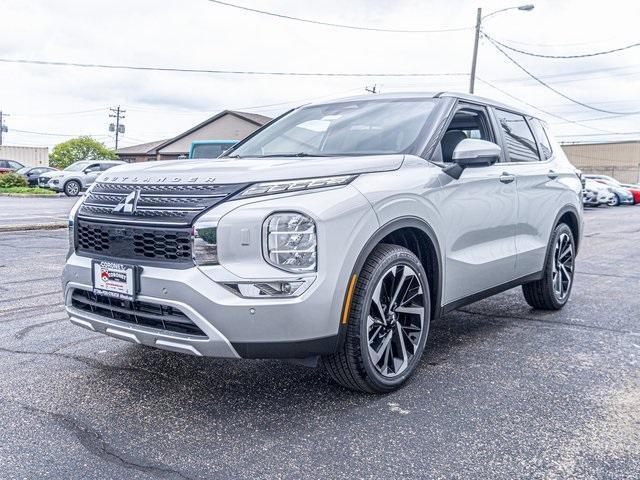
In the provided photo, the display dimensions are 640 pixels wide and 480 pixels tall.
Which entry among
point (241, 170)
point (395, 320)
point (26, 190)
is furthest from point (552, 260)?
point (26, 190)

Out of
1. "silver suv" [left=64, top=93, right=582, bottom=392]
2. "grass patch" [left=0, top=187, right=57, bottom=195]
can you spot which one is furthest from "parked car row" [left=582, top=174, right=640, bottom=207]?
"silver suv" [left=64, top=93, right=582, bottom=392]

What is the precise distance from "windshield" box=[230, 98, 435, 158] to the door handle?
774 mm

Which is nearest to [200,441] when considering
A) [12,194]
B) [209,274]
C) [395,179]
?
[209,274]

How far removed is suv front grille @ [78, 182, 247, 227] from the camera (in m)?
3.04

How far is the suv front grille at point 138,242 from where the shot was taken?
3035 mm

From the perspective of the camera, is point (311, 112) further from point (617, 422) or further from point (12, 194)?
point (12, 194)

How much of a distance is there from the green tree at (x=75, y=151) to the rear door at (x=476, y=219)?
74.2m

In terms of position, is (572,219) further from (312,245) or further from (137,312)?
(137,312)

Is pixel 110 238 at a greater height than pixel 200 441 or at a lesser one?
greater

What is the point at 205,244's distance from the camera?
2971mm

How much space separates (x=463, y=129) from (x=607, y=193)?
2566 centimetres

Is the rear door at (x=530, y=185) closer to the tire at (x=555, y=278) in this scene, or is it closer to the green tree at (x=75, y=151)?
the tire at (x=555, y=278)

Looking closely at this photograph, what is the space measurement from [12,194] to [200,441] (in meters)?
24.9

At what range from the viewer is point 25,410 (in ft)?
10.5
